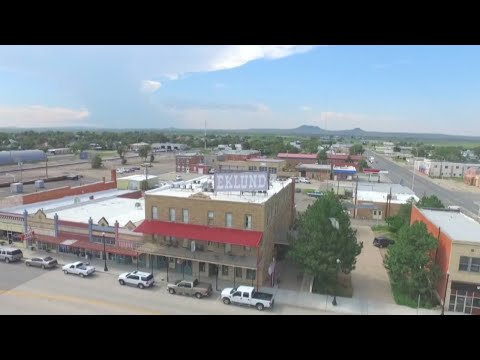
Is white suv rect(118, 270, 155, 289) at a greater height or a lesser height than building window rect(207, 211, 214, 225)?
lesser

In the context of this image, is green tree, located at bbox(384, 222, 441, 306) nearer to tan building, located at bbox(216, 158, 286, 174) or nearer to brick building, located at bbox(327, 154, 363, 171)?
tan building, located at bbox(216, 158, 286, 174)

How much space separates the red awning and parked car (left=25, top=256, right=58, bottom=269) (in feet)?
31.9

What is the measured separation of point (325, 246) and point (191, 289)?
11.9m

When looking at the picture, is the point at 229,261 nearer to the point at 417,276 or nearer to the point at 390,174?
the point at 417,276

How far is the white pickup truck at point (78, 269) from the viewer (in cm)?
3388

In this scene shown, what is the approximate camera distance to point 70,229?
131ft

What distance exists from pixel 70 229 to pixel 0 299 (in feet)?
38.9

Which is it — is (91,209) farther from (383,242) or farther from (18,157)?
(18,157)

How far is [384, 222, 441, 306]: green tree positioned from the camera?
2930cm

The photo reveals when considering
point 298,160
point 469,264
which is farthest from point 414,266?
point 298,160

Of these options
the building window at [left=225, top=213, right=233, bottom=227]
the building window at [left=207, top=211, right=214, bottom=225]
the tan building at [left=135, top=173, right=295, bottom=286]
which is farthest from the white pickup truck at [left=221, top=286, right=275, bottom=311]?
the building window at [left=207, top=211, right=214, bottom=225]

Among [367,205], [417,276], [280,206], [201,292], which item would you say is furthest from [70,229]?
[367,205]

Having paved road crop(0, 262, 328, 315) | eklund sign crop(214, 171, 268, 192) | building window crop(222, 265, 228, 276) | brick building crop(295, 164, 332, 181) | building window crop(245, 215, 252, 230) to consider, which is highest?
eklund sign crop(214, 171, 268, 192)

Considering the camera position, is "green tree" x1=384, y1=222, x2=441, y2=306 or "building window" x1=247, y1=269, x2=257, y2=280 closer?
"green tree" x1=384, y1=222, x2=441, y2=306
